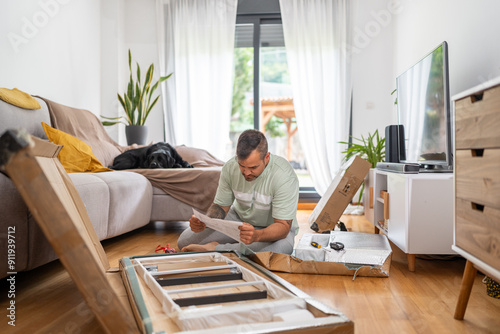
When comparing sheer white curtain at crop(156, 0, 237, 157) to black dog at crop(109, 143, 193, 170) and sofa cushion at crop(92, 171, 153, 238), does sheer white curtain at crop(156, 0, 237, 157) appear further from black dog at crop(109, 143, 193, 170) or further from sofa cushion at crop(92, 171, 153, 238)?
sofa cushion at crop(92, 171, 153, 238)

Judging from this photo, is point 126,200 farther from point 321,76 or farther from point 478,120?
point 321,76

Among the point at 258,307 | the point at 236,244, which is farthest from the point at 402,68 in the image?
the point at 258,307

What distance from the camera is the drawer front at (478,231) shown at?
117cm

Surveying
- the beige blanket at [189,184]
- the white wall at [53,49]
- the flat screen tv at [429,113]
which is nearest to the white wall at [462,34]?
the flat screen tv at [429,113]

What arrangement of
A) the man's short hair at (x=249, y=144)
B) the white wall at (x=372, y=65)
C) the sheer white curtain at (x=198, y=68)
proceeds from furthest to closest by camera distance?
the sheer white curtain at (x=198, y=68)
the white wall at (x=372, y=65)
the man's short hair at (x=249, y=144)

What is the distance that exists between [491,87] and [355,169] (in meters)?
1.71

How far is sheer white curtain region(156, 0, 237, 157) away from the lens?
5066 millimetres

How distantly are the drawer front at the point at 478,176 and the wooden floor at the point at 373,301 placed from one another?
1.40 ft

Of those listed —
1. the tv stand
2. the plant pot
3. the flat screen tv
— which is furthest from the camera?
the plant pot

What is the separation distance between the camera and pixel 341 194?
114 inches

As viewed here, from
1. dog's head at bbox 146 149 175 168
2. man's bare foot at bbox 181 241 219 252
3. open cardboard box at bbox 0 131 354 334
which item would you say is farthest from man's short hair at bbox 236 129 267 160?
dog's head at bbox 146 149 175 168

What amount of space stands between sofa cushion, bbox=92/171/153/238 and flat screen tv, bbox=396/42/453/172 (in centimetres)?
177

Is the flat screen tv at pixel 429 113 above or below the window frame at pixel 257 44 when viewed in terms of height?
below

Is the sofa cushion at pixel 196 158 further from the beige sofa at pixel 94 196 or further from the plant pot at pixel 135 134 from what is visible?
the plant pot at pixel 135 134
